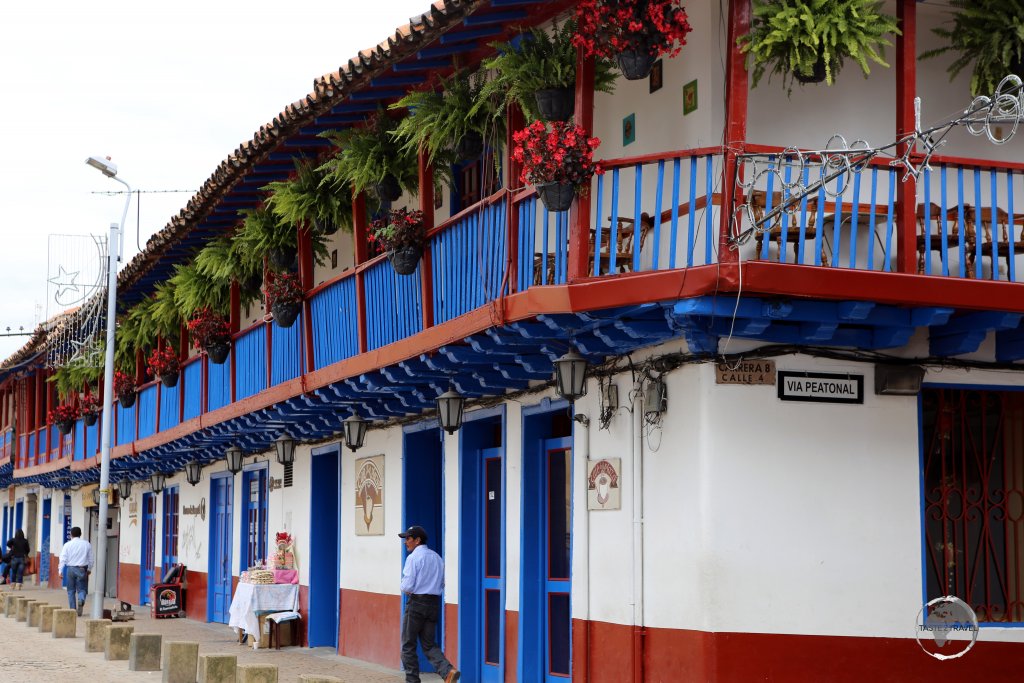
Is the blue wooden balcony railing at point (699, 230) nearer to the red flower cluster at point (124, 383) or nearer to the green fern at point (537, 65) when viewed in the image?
the green fern at point (537, 65)

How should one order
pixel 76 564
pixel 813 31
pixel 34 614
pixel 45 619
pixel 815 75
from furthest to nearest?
1. pixel 76 564
2. pixel 34 614
3. pixel 45 619
4. pixel 815 75
5. pixel 813 31

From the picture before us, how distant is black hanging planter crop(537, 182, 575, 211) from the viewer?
32.4ft

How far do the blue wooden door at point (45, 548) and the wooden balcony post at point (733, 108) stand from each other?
37915mm

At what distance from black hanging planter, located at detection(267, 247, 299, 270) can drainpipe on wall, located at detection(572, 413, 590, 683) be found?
6.06 m

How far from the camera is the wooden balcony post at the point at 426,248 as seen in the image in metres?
12.5

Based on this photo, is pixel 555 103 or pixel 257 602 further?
pixel 257 602

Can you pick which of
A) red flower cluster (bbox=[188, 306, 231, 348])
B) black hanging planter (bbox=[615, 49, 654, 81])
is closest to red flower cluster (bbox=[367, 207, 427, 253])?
black hanging planter (bbox=[615, 49, 654, 81])

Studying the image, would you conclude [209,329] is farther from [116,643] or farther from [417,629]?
[417,629]

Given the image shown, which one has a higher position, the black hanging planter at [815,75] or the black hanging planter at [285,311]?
the black hanging planter at [815,75]

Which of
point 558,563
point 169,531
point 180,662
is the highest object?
point 558,563

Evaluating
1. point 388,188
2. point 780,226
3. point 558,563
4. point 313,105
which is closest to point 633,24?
point 780,226

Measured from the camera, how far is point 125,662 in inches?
704

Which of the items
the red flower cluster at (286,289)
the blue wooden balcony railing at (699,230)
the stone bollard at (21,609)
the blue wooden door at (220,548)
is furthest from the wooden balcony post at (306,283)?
the stone bollard at (21,609)

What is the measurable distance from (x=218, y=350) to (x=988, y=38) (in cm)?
1186
